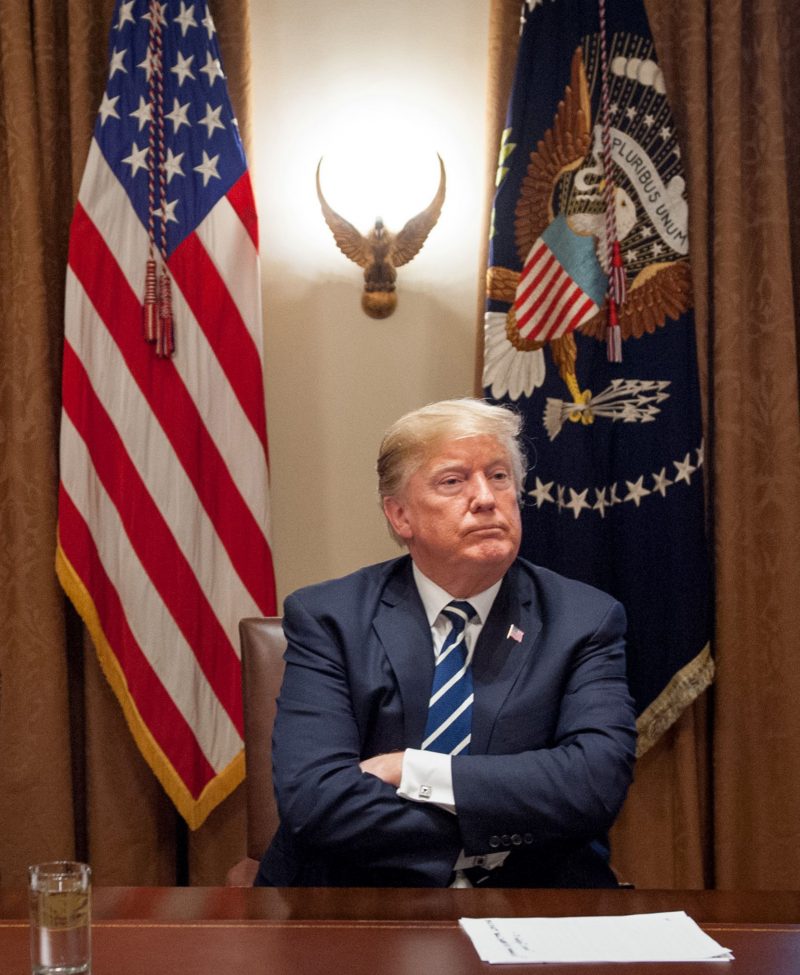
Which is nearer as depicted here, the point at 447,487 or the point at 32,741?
the point at 447,487

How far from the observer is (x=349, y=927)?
1364 mm

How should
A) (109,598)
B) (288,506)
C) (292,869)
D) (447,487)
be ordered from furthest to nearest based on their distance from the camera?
(288,506) < (109,598) < (447,487) < (292,869)

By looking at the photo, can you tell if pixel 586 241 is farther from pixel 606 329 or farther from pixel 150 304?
pixel 150 304

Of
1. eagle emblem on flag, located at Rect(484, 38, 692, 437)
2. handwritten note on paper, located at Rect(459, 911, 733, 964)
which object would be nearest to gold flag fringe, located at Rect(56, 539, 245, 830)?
eagle emblem on flag, located at Rect(484, 38, 692, 437)

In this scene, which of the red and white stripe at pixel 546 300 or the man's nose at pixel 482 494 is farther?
the red and white stripe at pixel 546 300

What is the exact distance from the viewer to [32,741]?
313 cm

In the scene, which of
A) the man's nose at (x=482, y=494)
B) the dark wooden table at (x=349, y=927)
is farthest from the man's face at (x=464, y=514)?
the dark wooden table at (x=349, y=927)

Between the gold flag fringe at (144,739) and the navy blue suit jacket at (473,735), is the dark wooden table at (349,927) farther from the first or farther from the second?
the gold flag fringe at (144,739)

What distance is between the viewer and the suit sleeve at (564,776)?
6.01 feet

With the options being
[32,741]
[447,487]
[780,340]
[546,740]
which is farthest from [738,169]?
[32,741]

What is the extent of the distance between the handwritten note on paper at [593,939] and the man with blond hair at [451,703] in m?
0.44

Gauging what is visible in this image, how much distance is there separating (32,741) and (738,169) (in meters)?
2.59

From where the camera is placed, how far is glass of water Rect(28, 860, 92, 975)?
1147mm

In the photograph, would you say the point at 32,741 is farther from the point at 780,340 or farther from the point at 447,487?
the point at 780,340
